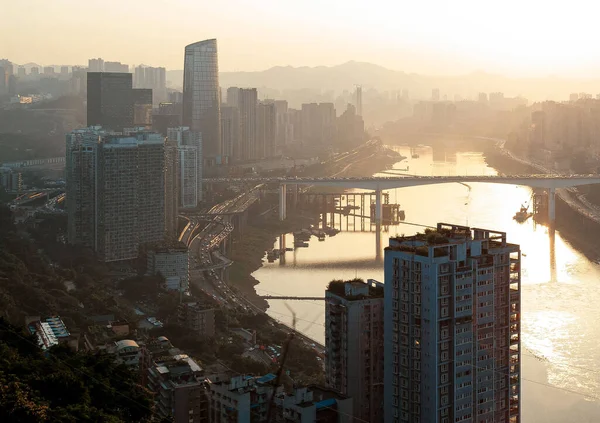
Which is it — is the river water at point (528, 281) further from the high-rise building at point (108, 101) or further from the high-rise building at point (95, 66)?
the high-rise building at point (95, 66)

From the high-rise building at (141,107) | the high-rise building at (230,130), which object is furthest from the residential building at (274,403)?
the high-rise building at (230,130)

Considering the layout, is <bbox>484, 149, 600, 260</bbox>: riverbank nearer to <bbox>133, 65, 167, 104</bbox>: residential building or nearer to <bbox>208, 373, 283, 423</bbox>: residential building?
<bbox>208, 373, 283, 423</bbox>: residential building

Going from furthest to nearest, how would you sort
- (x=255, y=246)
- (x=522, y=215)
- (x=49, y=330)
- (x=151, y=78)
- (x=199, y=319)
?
(x=151, y=78)
(x=522, y=215)
(x=255, y=246)
(x=199, y=319)
(x=49, y=330)

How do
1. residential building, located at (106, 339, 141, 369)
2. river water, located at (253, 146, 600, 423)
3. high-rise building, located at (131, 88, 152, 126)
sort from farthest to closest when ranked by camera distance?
high-rise building, located at (131, 88, 152, 126), river water, located at (253, 146, 600, 423), residential building, located at (106, 339, 141, 369)

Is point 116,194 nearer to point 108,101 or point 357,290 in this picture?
point 357,290

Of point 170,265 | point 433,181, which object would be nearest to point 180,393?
point 170,265

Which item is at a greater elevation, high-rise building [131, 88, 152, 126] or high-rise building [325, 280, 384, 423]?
high-rise building [131, 88, 152, 126]

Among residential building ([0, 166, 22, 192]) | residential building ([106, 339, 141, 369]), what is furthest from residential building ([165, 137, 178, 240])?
residential building ([106, 339, 141, 369])
